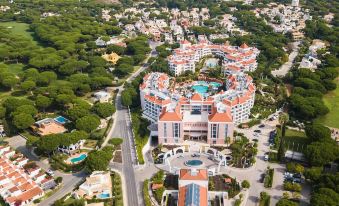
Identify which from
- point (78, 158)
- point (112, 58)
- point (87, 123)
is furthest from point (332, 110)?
point (112, 58)

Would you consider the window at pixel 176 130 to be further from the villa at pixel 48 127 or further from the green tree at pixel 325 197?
the green tree at pixel 325 197

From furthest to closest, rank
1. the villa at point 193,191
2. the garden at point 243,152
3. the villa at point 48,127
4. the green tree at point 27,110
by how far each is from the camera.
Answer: the green tree at point 27,110, the villa at point 48,127, the garden at point 243,152, the villa at point 193,191

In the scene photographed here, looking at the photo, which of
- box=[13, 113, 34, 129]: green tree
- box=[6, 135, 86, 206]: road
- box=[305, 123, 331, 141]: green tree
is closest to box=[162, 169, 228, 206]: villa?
box=[6, 135, 86, 206]: road

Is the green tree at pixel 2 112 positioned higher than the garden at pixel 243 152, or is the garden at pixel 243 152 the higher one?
the green tree at pixel 2 112

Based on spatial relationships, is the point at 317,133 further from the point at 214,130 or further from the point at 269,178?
the point at 214,130

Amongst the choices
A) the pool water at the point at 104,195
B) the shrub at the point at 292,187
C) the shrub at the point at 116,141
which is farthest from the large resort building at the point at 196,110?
the pool water at the point at 104,195

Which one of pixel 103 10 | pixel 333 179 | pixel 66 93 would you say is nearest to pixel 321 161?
pixel 333 179

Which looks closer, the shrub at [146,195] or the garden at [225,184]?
the shrub at [146,195]
